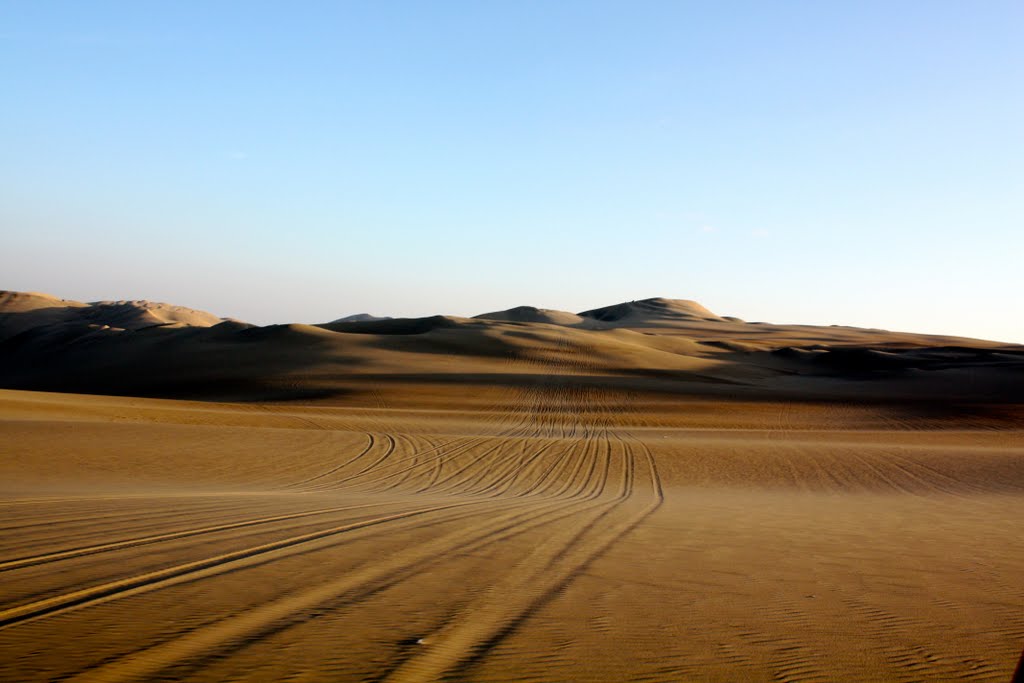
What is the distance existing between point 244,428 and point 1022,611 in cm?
2127

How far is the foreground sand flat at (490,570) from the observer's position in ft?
17.0

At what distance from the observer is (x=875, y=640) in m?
5.90

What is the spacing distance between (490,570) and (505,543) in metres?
1.39

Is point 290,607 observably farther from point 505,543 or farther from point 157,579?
point 505,543

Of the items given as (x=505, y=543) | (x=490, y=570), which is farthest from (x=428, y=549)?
(x=490, y=570)

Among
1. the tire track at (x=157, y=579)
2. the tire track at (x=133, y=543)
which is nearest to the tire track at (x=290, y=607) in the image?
the tire track at (x=157, y=579)

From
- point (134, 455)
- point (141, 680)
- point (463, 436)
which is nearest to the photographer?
point (141, 680)

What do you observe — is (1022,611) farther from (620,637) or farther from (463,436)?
(463,436)

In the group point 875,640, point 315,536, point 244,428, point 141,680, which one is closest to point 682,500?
point 315,536

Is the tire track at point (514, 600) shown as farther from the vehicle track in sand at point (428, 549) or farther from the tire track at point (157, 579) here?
the tire track at point (157, 579)

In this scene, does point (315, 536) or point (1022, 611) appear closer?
point (1022, 611)

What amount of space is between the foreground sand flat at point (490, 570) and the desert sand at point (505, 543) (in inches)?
1.5

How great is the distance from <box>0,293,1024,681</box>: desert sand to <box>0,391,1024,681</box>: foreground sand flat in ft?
0.12

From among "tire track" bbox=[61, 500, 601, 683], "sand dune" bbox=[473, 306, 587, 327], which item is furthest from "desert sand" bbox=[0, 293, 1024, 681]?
"sand dune" bbox=[473, 306, 587, 327]
